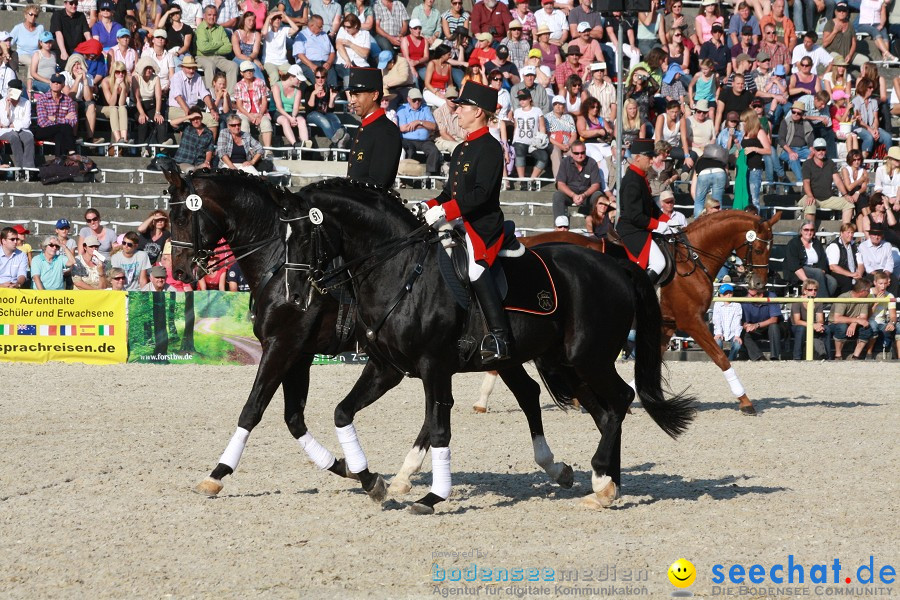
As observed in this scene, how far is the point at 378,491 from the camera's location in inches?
334

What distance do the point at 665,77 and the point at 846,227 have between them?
494 centimetres

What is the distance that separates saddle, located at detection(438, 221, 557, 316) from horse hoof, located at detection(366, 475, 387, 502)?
4.26 ft

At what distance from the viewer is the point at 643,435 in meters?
11.8

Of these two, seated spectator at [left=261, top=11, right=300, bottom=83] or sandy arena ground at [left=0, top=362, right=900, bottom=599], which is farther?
seated spectator at [left=261, top=11, right=300, bottom=83]

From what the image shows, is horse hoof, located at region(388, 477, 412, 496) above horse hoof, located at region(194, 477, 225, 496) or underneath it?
underneath

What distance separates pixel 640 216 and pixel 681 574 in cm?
638

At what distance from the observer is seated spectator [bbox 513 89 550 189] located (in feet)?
69.6

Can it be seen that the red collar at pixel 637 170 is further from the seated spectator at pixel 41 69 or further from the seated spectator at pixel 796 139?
the seated spectator at pixel 41 69

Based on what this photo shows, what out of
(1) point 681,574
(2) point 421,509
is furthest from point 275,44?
(1) point 681,574

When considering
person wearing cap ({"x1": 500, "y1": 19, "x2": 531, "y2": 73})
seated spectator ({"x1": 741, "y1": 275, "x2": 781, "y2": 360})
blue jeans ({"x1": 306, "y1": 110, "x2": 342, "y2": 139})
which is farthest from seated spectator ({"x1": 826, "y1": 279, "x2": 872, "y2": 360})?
blue jeans ({"x1": 306, "y1": 110, "x2": 342, "y2": 139})

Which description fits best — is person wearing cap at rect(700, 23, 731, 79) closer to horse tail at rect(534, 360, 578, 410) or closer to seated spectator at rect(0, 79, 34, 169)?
seated spectator at rect(0, 79, 34, 169)

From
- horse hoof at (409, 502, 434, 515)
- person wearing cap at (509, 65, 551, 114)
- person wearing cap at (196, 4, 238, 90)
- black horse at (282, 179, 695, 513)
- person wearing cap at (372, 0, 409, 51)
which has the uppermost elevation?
person wearing cap at (372, 0, 409, 51)

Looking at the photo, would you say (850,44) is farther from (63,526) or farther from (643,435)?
(63,526)

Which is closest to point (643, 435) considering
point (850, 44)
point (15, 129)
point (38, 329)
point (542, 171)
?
point (38, 329)
